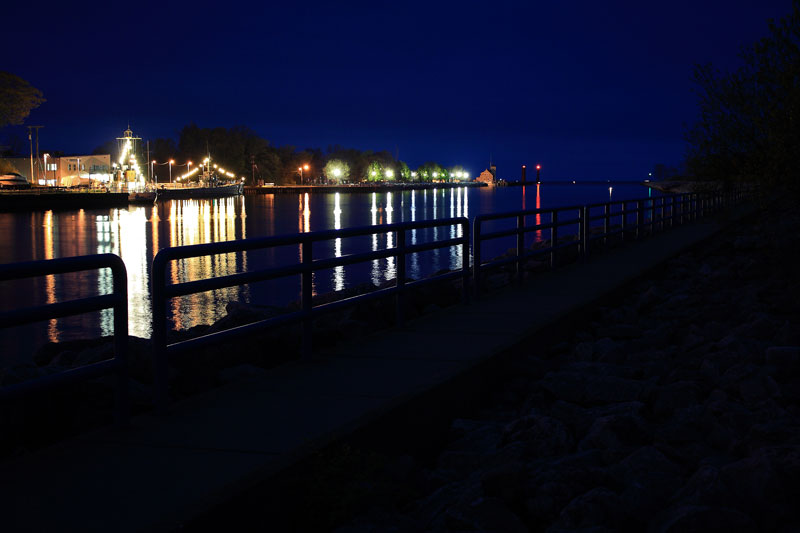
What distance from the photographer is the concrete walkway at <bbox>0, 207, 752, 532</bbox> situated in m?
3.80

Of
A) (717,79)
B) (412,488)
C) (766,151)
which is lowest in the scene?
(412,488)

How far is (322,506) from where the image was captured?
14.0 ft

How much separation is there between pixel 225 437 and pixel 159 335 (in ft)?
2.92

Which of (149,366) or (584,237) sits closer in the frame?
(149,366)

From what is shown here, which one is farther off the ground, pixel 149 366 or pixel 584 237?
pixel 584 237

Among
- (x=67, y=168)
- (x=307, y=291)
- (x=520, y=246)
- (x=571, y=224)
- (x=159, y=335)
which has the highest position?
(x=67, y=168)

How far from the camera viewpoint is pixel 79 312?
15.8 ft

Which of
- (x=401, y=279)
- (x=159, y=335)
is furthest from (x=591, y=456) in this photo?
(x=401, y=279)

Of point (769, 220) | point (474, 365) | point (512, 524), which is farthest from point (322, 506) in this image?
point (769, 220)

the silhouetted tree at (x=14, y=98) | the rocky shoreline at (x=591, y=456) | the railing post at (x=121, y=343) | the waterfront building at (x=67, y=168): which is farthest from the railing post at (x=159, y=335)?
the waterfront building at (x=67, y=168)

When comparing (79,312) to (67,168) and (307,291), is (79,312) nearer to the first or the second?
(307,291)

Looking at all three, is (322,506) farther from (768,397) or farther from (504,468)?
(768,397)

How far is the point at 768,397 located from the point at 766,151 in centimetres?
950

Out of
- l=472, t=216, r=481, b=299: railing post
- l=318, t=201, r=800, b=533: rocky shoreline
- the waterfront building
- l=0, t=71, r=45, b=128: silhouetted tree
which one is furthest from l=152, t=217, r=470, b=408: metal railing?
the waterfront building
